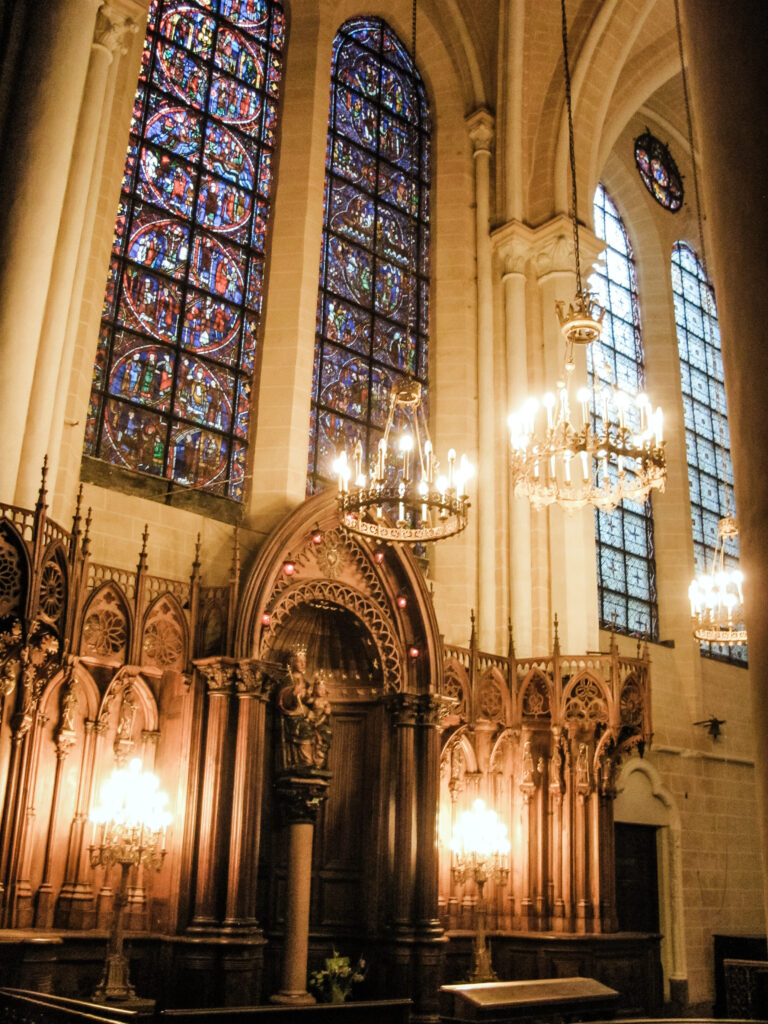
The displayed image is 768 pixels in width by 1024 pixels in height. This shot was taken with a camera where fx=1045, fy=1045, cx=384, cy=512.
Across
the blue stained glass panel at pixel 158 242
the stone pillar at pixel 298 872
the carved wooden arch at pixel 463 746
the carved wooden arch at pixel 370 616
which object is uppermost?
the blue stained glass panel at pixel 158 242

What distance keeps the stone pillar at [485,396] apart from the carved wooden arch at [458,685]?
4.89 ft

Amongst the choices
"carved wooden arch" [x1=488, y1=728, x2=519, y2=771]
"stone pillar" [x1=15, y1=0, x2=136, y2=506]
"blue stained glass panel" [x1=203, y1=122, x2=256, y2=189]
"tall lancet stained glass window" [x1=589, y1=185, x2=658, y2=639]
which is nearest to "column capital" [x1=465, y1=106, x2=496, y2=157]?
"tall lancet stained glass window" [x1=589, y1=185, x2=658, y2=639]

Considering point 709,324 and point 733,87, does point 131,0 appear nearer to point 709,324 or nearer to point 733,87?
point 733,87

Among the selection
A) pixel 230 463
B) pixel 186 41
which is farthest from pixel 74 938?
pixel 186 41

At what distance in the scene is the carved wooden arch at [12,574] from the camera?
8.05 m

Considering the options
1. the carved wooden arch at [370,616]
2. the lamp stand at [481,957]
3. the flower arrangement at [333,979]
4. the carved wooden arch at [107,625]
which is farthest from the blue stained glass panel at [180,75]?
the flower arrangement at [333,979]

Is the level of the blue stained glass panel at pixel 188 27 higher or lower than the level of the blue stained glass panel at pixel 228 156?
higher

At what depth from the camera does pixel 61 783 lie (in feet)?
30.9

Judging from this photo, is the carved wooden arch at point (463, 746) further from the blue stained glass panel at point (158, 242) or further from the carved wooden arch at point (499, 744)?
the blue stained glass panel at point (158, 242)

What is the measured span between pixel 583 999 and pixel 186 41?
12.4 m

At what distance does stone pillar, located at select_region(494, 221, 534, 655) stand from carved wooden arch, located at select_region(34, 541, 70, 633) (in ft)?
22.6

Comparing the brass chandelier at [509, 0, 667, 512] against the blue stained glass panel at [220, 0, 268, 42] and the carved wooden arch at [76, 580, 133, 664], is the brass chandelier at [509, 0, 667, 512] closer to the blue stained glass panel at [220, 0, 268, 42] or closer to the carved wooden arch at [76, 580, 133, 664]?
the carved wooden arch at [76, 580, 133, 664]

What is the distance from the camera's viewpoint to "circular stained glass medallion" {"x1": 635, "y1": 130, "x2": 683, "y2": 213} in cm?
2075

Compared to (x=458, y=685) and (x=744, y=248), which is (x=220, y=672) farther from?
(x=744, y=248)
